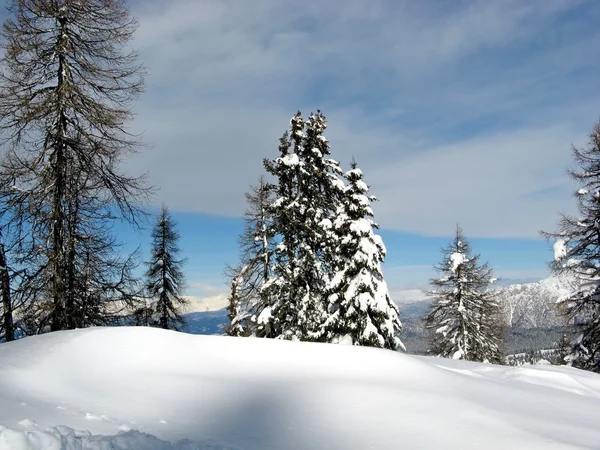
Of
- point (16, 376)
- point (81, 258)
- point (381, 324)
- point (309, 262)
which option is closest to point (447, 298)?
point (381, 324)

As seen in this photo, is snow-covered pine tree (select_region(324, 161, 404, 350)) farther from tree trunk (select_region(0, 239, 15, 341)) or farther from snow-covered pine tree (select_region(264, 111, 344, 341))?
tree trunk (select_region(0, 239, 15, 341))

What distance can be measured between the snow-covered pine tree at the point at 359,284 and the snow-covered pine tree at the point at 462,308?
7802 mm

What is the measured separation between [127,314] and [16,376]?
809 centimetres

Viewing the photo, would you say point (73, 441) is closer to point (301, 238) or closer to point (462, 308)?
point (301, 238)

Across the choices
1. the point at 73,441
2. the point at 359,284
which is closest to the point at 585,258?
the point at 359,284

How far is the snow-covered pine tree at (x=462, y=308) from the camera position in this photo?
2180 centimetres

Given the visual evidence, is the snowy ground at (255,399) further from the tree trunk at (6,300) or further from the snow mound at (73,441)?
the tree trunk at (6,300)

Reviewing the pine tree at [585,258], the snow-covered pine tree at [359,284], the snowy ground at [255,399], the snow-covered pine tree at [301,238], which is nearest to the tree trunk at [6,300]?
the snowy ground at [255,399]

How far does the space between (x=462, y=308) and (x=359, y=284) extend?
10.0 meters

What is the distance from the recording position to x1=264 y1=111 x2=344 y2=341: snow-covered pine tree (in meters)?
15.3

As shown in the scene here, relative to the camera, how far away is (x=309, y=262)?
15633mm

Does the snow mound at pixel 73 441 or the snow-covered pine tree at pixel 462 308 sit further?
the snow-covered pine tree at pixel 462 308

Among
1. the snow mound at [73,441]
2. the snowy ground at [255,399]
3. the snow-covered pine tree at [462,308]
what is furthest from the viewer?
the snow-covered pine tree at [462,308]

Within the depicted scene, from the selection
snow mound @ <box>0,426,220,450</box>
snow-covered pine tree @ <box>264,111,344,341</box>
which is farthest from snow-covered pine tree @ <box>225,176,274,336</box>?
snow mound @ <box>0,426,220,450</box>
